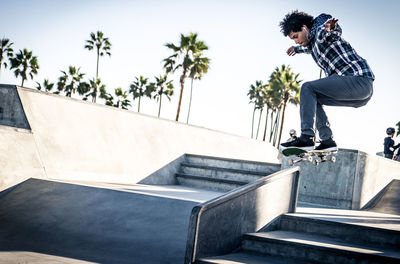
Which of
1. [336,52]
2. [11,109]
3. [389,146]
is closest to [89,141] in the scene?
[11,109]

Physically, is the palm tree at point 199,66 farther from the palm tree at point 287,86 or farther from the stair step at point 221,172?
the stair step at point 221,172

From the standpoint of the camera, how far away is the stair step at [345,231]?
4359 millimetres

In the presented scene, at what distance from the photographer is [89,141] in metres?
8.15

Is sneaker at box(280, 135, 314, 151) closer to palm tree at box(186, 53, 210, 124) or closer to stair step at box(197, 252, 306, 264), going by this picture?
Result: stair step at box(197, 252, 306, 264)

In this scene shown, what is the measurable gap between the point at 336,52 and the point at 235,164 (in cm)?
603

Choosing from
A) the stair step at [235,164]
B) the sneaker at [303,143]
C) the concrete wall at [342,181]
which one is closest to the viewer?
the sneaker at [303,143]

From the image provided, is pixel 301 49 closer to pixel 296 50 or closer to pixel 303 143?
pixel 296 50

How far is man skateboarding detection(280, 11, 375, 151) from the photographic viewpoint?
4148 millimetres

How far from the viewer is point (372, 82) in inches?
168

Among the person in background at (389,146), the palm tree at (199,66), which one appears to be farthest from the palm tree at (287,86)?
the person in background at (389,146)

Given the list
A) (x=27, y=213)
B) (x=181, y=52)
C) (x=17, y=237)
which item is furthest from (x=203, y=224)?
(x=181, y=52)

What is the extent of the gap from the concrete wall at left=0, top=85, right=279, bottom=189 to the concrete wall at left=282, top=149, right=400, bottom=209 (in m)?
3.70

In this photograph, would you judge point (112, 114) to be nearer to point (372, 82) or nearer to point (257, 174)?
point (257, 174)

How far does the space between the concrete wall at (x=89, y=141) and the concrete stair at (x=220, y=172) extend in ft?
1.98
